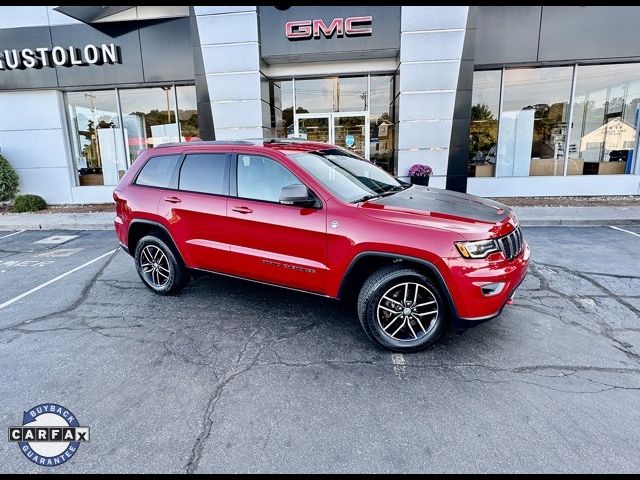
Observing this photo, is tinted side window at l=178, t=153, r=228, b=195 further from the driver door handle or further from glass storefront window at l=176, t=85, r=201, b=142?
glass storefront window at l=176, t=85, r=201, b=142

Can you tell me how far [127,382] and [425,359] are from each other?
257 centimetres

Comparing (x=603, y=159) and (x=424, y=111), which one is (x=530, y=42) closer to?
(x=424, y=111)

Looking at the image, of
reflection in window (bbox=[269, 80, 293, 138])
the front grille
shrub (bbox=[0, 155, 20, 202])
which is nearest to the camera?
the front grille

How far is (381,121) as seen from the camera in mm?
12305

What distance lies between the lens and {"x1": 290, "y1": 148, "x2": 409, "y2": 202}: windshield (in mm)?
3869

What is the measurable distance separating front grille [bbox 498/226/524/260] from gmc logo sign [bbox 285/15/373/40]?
8.72 meters

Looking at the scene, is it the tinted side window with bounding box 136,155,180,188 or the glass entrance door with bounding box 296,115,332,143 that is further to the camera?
the glass entrance door with bounding box 296,115,332,143

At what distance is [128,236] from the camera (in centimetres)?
509

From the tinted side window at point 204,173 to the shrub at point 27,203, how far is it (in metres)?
10.6

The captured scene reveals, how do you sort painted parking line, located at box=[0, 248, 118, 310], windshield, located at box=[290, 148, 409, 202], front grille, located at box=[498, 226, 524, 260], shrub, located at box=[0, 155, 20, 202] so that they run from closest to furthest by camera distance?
1. front grille, located at box=[498, 226, 524, 260]
2. windshield, located at box=[290, 148, 409, 202]
3. painted parking line, located at box=[0, 248, 118, 310]
4. shrub, located at box=[0, 155, 20, 202]

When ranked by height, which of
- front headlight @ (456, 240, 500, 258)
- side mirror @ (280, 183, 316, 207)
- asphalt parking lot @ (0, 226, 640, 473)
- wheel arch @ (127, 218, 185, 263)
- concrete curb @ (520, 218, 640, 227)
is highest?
side mirror @ (280, 183, 316, 207)

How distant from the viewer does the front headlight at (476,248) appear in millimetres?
3162

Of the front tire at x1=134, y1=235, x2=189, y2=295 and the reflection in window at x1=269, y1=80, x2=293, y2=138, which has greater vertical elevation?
the reflection in window at x1=269, y1=80, x2=293, y2=138

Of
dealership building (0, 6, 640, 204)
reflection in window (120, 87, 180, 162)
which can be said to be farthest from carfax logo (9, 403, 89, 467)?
reflection in window (120, 87, 180, 162)
